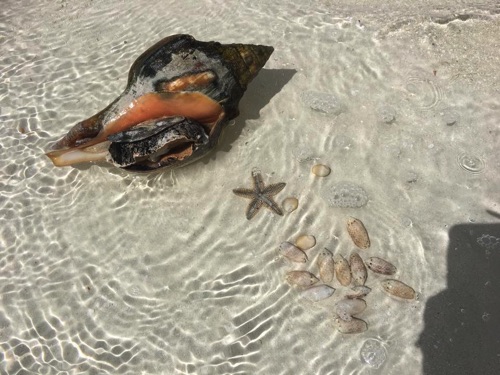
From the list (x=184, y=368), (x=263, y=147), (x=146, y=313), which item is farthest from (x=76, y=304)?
(x=263, y=147)

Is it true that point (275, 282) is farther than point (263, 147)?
No

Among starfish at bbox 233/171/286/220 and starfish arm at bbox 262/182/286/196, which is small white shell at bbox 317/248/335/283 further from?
starfish arm at bbox 262/182/286/196

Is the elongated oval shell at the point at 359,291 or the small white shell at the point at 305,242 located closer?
the elongated oval shell at the point at 359,291

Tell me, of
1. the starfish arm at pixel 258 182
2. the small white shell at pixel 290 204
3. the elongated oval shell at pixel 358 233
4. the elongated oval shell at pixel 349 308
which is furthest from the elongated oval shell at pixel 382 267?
the starfish arm at pixel 258 182

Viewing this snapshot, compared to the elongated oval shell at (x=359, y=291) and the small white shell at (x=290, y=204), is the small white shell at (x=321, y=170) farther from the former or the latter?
the elongated oval shell at (x=359, y=291)

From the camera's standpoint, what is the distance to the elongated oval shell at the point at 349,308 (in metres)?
3.06

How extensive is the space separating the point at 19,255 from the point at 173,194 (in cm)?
126

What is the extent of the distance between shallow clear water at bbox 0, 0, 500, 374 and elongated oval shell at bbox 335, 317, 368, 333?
5cm

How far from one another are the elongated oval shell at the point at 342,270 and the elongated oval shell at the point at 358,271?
4 centimetres

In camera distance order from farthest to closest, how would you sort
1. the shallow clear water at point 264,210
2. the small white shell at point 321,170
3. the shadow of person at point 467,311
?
the small white shell at point 321,170 < the shallow clear water at point 264,210 < the shadow of person at point 467,311

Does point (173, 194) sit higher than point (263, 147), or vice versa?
point (263, 147)

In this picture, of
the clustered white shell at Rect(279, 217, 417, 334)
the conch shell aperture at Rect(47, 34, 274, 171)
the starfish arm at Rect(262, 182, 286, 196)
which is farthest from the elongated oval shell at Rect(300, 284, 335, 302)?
the conch shell aperture at Rect(47, 34, 274, 171)

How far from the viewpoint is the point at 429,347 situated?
117 inches

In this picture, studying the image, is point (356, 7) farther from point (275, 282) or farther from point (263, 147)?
point (275, 282)
